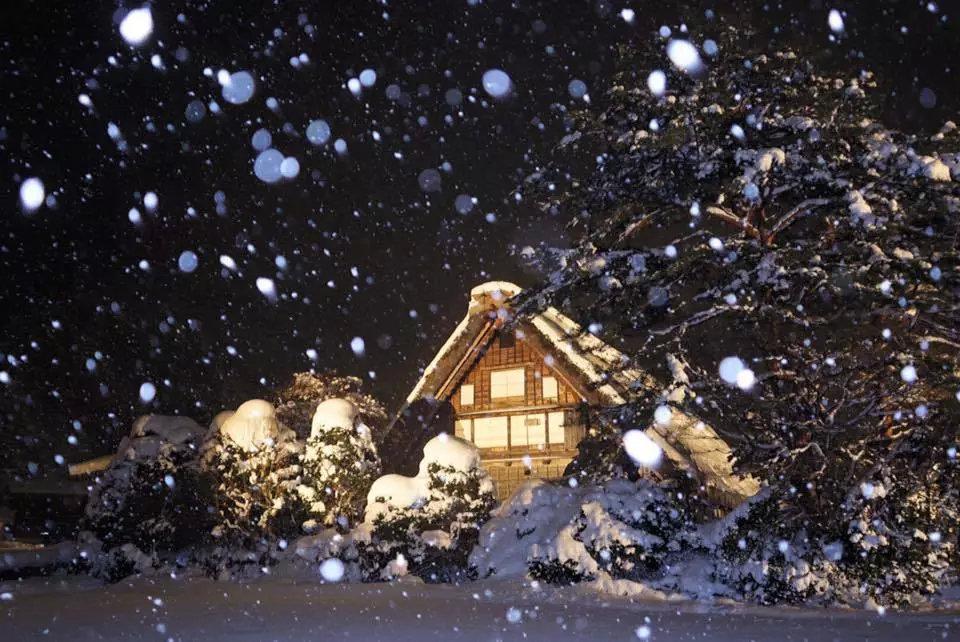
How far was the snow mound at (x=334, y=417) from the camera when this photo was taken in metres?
14.6

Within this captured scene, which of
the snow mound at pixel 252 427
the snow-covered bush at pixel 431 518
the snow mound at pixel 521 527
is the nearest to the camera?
the snow mound at pixel 521 527

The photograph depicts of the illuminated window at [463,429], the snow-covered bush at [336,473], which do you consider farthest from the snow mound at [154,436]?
the illuminated window at [463,429]

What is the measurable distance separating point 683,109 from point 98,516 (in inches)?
519

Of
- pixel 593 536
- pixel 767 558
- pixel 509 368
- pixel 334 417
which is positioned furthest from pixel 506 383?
pixel 767 558

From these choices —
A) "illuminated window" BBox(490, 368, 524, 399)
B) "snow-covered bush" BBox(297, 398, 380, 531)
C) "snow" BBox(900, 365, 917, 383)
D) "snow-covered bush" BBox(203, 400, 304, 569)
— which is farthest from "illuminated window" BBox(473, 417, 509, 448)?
"snow" BBox(900, 365, 917, 383)

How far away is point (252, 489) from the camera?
14.2 metres

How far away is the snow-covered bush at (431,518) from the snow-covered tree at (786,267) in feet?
13.6

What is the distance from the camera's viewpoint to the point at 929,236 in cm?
842

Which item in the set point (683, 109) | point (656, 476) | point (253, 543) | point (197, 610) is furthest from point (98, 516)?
point (683, 109)

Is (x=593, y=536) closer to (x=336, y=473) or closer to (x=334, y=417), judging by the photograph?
(x=336, y=473)

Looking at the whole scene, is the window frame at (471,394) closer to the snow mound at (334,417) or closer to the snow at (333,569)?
the snow mound at (334,417)

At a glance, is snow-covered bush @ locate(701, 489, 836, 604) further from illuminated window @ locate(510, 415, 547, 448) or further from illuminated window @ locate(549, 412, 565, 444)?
illuminated window @ locate(510, 415, 547, 448)

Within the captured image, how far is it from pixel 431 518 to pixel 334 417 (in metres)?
3.41

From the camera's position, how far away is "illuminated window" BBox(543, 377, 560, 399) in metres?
20.1
